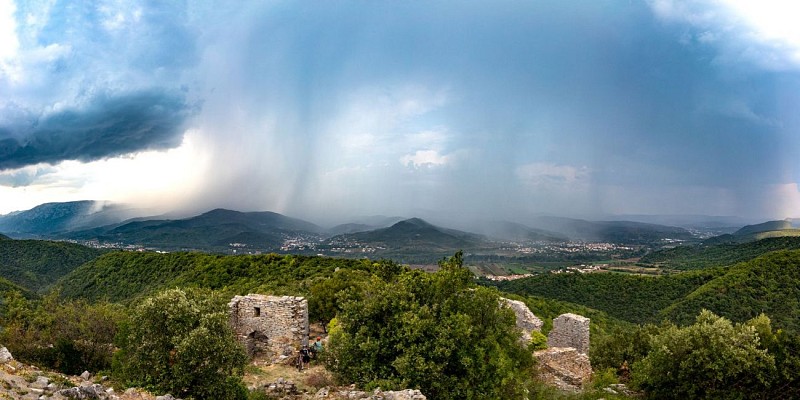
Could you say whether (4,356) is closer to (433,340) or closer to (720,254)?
(433,340)

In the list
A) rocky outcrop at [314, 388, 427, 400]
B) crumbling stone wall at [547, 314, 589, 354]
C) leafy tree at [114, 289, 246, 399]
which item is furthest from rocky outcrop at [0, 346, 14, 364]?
crumbling stone wall at [547, 314, 589, 354]

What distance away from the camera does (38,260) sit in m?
83.9

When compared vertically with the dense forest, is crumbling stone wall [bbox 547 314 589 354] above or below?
below

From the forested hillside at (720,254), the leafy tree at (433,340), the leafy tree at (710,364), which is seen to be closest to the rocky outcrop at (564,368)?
the leafy tree at (710,364)

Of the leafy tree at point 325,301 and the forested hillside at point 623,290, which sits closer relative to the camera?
the leafy tree at point 325,301

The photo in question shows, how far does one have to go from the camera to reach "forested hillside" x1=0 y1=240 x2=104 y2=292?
245 ft

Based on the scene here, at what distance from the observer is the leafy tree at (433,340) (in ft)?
37.1

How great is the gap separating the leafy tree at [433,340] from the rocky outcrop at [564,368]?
651 cm

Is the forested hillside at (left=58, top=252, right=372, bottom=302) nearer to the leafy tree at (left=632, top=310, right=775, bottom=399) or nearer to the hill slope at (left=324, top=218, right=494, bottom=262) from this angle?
the leafy tree at (left=632, top=310, right=775, bottom=399)

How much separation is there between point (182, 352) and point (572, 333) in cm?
2117

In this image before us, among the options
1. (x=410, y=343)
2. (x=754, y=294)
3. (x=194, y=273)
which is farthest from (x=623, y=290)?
(x=410, y=343)

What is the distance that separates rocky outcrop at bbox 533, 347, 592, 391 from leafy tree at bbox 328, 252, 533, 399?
6.51 meters

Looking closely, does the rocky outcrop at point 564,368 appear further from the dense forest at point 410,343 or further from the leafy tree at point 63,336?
the leafy tree at point 63,336

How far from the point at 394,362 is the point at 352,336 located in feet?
5.99
